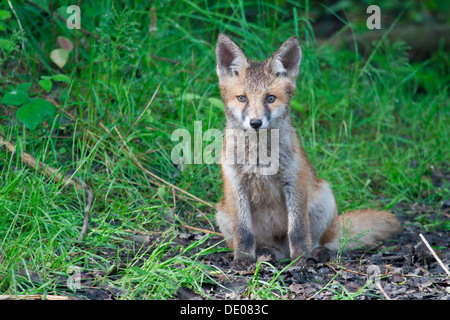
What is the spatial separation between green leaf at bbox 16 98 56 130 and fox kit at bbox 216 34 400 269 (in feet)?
5.02

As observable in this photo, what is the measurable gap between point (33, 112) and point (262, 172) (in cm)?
200

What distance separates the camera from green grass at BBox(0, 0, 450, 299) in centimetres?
370

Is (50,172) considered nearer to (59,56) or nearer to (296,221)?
(59,56)

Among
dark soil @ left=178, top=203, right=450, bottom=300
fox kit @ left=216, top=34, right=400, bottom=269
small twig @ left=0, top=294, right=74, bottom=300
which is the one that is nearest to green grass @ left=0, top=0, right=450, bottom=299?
small twig @ left=0, top=294, right=74, bottom=300

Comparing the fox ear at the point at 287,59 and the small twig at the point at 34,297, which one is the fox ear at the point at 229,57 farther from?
the small twig at the point at 34,297

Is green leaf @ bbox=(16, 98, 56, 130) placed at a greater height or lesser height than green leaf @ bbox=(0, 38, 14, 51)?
lesser

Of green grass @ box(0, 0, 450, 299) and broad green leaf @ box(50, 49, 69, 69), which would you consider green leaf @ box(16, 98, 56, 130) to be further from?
broad green leaf @ box(50, 49, 69, 69)

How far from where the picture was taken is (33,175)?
14.6 feet

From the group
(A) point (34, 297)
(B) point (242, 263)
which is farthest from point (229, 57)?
(A) point (34, 297)

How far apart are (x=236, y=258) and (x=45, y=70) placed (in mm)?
3123

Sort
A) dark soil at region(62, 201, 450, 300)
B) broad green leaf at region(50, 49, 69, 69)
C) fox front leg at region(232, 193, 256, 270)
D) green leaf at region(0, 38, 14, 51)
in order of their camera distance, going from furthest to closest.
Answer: broad green leaf at region(50, 49, 69, 69) → green leaf at region(0, 38, 14, 51) → fox front leg at region(232, 193, 256, 270) → dark soil at region(62, 201, 450, 300)

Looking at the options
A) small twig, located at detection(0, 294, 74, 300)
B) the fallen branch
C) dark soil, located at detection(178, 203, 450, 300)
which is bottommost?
dark soil, located at detection(178, 203, 450, 300)

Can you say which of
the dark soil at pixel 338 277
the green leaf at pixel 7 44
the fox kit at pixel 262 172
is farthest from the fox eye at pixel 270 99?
the green leaf at pixel 7 44

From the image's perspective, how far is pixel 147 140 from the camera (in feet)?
17.5
